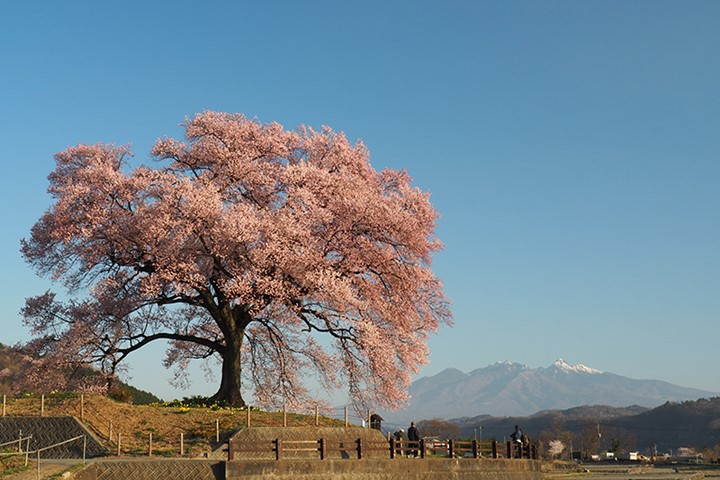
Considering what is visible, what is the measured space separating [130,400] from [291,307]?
10203mm

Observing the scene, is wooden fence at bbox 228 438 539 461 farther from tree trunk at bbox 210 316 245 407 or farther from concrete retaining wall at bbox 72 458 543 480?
tree trunk at bbox 210 316 245 407

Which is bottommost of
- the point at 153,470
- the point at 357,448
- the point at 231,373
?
the point at 153,470

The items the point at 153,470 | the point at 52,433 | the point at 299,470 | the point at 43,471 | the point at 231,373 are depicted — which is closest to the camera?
the point at 43,471

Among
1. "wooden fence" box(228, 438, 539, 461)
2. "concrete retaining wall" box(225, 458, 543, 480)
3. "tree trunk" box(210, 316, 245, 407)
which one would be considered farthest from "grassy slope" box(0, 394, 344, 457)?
"concrete retaining wall" box(225, 458, 543, 480)

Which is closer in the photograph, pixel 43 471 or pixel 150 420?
pixel 43 471

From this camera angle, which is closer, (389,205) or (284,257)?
(284,257)

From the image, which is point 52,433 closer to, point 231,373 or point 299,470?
point 231,373

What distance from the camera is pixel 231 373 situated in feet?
147

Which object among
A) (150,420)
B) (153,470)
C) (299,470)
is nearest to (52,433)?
(150,420)

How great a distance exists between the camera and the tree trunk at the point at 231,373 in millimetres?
44031

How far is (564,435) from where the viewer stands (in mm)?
157125

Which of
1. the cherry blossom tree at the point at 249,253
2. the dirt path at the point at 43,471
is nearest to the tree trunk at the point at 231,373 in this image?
the cherry blossom tree at the point at 249,253

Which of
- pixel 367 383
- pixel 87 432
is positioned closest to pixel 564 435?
pixel 367 383

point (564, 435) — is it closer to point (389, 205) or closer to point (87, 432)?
point (389, 205)
